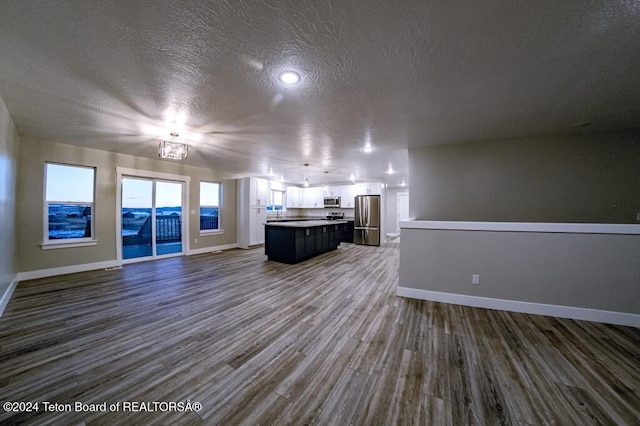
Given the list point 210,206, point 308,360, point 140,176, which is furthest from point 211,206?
point 308,360

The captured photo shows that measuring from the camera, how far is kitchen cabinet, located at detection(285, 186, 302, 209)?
9.67 m

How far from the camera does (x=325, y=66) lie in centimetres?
185

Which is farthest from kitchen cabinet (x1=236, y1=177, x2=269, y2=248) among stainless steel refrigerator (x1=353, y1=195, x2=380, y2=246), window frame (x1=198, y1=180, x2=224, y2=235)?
stainless steel refrigerator (x1=353, y1=195, x2=380, y2=246)

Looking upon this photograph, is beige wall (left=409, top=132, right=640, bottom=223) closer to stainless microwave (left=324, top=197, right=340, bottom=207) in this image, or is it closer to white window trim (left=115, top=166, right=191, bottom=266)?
stainless microwave (left=324, top=197, right=340, bottom=207)

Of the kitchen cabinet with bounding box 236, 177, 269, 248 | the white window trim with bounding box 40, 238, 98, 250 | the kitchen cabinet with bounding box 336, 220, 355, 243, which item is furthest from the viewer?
the kitchen cabinet with bounding box 336, 220, 355, 243

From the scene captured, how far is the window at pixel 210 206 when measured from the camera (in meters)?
6.80

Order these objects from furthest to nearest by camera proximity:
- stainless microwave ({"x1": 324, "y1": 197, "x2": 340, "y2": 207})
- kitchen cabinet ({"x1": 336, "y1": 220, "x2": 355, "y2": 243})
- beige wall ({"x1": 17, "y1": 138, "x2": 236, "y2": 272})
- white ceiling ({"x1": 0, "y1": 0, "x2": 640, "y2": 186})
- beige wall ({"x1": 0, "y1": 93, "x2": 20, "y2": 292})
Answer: stainless microwave ({"x1": 324, "y1": 197, "x2": 340, "y2": 207}), kitchen cabinet ({"x1": 336, "y1": 220, "x2": 355, "y2": 243}), beige wall ({"x1": 17, "y1": 138, "x2": 236, "y2": 272}), beige wall ({"x1": 0, "y1": 93, "x2": 20, "y2": 292}), white ceiling ({"x1": 0, "y1": 0, "x2": 640, "y2": 186})

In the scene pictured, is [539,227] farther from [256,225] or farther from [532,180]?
[256,225]

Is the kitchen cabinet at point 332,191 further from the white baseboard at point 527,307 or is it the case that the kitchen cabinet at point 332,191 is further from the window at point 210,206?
the white baseboard at point 527,307

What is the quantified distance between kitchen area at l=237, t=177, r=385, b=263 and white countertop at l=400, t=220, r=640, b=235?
299cm

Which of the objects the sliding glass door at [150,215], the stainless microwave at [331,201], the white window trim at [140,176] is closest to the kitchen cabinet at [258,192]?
the white window trim at [140,176]

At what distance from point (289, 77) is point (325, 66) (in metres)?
→ 0.36

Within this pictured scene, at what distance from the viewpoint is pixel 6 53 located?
1.72 meters

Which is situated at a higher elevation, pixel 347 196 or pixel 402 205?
pixel 347 196
